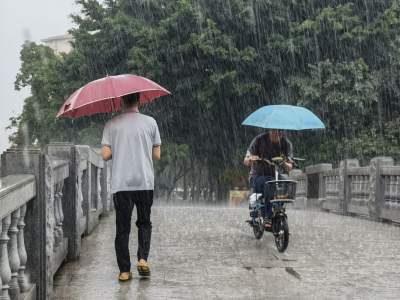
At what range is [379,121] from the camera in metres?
25.6

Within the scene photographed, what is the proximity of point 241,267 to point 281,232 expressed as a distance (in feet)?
3.77

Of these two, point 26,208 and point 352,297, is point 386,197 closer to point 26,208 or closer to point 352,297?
point 352,297

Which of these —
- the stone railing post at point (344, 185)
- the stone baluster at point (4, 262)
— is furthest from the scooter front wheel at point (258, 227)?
the stone railing post at point (344, 185)

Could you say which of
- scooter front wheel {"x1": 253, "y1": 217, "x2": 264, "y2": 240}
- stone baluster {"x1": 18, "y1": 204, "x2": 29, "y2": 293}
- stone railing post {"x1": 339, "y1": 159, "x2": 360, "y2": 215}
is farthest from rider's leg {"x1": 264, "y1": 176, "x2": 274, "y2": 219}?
stone railing post {"x1": 339, "y1": 159, "x2": 360, "y2": 215}

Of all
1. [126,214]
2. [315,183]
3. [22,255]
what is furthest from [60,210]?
[315,183]

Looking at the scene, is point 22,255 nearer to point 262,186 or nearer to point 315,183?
point 262,186

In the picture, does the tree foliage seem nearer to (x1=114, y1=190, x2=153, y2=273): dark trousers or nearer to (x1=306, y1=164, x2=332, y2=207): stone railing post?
(x1=306, y1=164, x2=332, y2=207): stone railing post

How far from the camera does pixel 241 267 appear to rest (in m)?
7.45

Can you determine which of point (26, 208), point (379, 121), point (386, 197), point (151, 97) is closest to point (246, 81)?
point (379, 121)

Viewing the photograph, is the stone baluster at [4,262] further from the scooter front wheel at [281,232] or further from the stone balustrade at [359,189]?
the stone balustrade at [359,189]

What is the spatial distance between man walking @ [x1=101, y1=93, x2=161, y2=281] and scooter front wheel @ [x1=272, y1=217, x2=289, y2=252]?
2.25 meters

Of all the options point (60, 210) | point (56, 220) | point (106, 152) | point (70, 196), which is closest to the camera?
point (106, 152)

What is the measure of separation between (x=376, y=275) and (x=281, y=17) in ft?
62.3

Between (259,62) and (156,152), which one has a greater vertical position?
(259,62)
